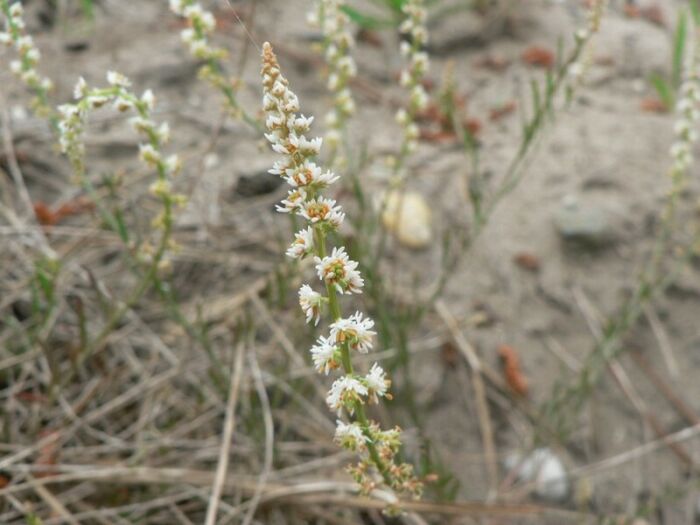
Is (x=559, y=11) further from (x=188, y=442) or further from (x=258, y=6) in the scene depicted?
(x=188, y=442)

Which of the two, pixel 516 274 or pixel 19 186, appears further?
pixel 516 274

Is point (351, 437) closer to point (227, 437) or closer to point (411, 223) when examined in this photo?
point (227, 437)

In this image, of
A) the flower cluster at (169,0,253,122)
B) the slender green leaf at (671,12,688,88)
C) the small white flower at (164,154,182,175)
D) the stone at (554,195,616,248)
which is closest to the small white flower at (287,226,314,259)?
the small white flower at (164,154,182,175)

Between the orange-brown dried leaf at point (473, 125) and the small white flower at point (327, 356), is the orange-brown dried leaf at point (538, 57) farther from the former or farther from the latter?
the small white flower at point (327, 356)

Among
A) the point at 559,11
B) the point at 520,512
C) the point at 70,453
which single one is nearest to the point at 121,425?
the point at 70,453

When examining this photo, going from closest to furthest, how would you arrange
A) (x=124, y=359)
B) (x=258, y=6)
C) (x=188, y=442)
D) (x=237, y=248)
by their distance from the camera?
(x=188, y=442) < (x=124, y=359) < (x=237, y=248) < (x=258, y=6)

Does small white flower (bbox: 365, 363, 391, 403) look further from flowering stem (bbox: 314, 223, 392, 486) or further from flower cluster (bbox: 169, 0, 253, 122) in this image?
flower cluster (bbox: 169, 0, 253, 122)

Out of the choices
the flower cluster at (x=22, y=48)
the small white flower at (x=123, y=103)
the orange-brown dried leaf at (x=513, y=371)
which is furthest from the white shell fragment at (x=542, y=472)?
the flower cluster at (x=22, y=48)
